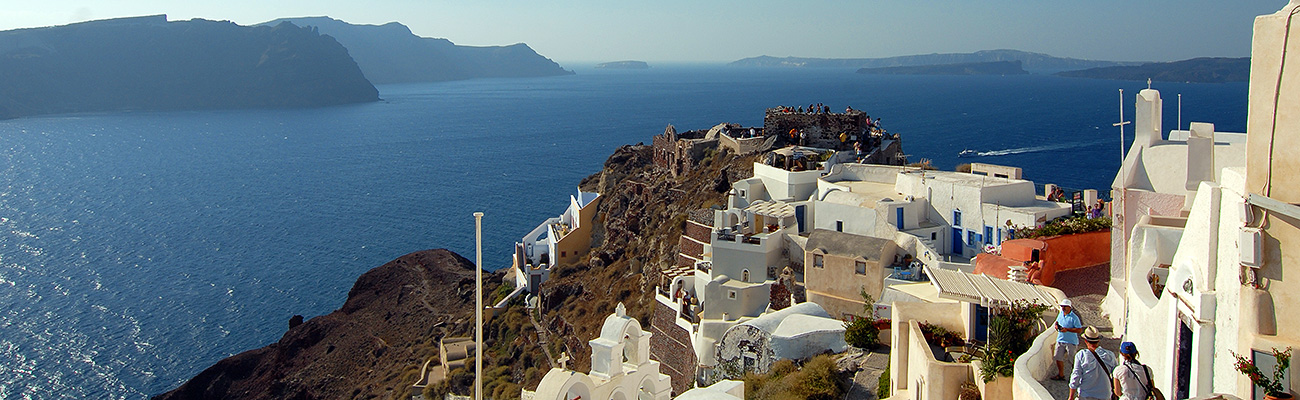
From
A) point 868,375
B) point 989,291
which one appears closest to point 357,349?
point 868,375

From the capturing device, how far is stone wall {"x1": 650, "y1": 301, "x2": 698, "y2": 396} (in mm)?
20375

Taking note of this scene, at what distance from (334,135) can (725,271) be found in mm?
111588

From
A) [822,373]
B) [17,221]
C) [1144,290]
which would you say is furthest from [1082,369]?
[17,221]

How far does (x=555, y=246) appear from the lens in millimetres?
37094

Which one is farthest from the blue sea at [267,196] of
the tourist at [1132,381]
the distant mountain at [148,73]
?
the tourist at [1132,381]

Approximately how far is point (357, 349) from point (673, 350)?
2048 cm

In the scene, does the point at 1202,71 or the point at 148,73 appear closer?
the point at 1202,71

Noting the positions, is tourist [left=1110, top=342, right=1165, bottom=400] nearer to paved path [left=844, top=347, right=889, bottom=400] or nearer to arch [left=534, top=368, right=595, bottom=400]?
arch [left=534, top=368, right=595, bottom=400]

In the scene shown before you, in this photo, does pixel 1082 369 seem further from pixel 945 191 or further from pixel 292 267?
pixel 292 267

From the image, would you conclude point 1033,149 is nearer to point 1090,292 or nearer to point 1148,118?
point 1148,118

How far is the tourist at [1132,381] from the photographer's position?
5984mm

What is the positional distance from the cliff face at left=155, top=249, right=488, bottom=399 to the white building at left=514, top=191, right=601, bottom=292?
2707 millimetres

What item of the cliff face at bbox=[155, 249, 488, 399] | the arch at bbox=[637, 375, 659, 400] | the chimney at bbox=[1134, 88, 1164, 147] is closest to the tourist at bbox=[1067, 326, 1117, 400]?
the arch at bbox=[637, 375, 659, 400]

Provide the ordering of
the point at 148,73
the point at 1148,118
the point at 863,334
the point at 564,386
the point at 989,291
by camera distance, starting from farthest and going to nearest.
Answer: the point at 148,73, the point at 863,334, the point at 1148,118, the point at 989,291, the point at 564,386
